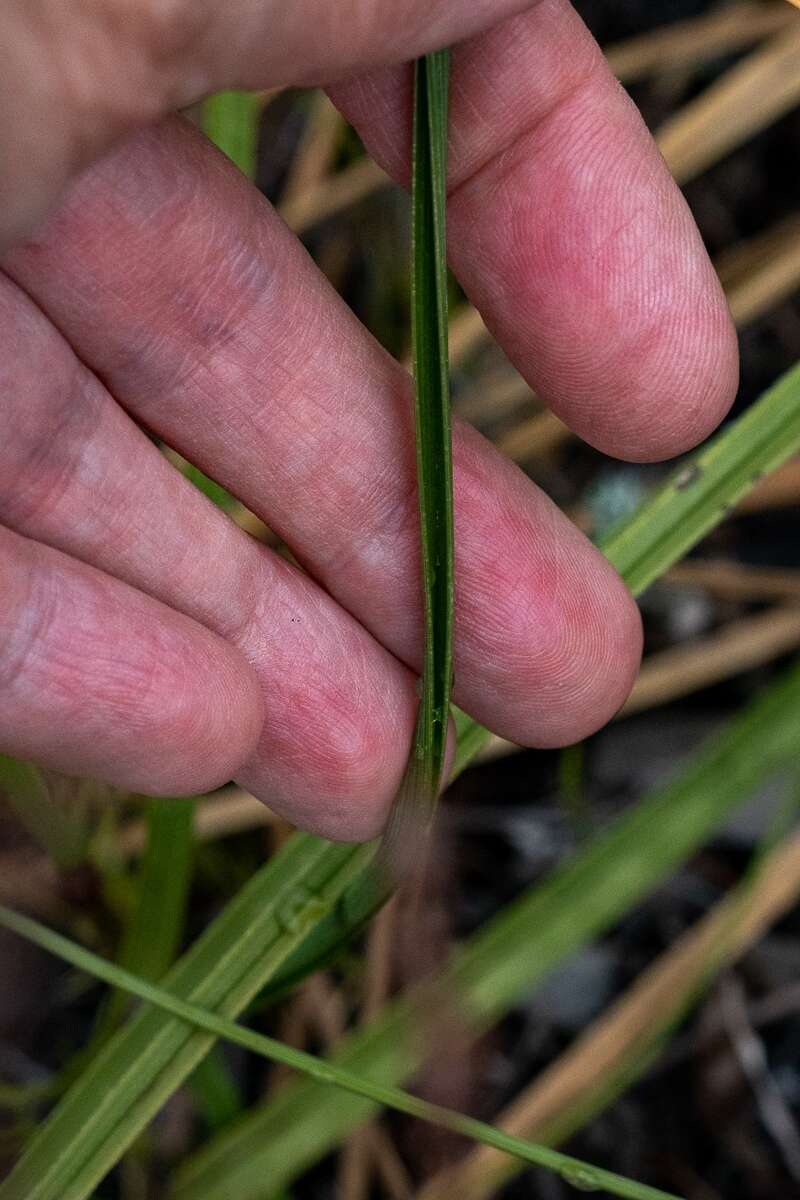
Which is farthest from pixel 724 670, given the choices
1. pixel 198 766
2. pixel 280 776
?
pixel 198 766

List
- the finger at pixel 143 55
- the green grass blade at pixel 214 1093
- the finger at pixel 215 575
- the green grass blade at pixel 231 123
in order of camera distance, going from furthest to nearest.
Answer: the green grass blade at pixel 214 1093
the green grass blade at pixel 231 123
the finger at pixel 215 575
the finger at pixel 143 55

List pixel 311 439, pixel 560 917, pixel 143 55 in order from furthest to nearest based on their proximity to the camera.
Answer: pixel 560 917 < pixel 311 439 < pixel 143 55

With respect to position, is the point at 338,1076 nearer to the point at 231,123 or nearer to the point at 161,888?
the point at 161,888

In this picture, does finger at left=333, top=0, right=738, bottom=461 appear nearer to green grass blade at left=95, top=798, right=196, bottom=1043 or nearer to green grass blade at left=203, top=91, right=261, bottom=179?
green grass blade at left=203, top=91, right=261, bottom=179

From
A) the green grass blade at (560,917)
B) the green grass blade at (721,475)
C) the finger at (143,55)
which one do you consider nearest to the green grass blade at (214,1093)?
the green grass blade at (560,917)

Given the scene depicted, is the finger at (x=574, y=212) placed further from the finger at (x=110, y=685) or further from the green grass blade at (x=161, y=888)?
the green grass blade at (x=161, y=888)

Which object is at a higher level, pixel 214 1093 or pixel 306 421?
pixel 306 421

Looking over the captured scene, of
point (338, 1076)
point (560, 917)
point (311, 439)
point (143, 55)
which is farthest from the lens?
point (560, 917)

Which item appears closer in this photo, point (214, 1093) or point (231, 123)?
point (231, 123)

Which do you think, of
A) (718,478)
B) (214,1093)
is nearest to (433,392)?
(718,478)
